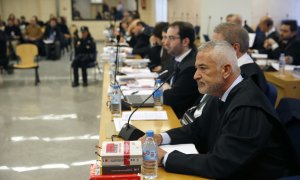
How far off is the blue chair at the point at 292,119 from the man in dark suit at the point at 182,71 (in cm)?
129

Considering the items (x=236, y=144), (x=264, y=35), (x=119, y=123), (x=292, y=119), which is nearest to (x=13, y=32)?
(x=264, y=35)

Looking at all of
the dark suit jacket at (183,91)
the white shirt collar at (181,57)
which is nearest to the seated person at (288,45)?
the white shirt collar at (181,57)

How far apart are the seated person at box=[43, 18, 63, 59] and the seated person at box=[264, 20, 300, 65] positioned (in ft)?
22.4

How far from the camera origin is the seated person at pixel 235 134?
171cm

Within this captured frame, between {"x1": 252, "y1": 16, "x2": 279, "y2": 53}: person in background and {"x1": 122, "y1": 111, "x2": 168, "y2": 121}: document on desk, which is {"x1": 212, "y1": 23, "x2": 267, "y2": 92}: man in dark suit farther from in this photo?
{"x1": 252, "y1": 16, "x2": 279, "y2": 53}: person in background

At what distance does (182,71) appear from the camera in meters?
3.37

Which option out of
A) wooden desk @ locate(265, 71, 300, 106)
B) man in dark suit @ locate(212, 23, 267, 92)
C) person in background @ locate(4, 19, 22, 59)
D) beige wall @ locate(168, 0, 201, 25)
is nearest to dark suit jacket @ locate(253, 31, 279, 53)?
wooden desk @ locate(265, 71, 300, 106)

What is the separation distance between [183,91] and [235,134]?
1648 mm

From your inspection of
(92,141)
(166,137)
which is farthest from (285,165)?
(92,141)

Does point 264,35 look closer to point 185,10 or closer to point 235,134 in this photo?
point 185,10

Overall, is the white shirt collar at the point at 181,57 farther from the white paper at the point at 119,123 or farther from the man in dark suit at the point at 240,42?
the white paper at the point at 119,123

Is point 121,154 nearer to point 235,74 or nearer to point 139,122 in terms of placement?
point 235,74

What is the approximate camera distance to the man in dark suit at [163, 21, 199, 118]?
11.0 ft

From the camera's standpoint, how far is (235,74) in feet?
6.34
